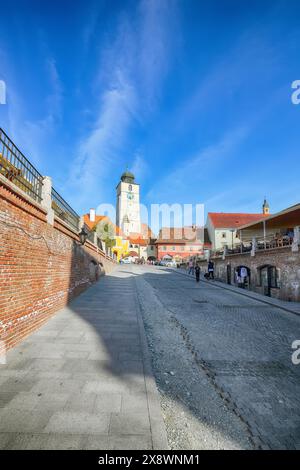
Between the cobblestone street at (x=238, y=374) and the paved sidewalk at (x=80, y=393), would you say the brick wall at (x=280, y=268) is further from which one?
the paved sidewalk at (x=80, y=393)

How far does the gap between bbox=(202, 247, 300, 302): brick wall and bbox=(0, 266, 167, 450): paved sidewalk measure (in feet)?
37.1

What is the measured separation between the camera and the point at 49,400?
3.47 meters

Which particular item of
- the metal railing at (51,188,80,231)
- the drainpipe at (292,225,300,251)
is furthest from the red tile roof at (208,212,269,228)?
the metal railing at (51,188,80,231)

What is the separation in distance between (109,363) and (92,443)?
2.06 metres

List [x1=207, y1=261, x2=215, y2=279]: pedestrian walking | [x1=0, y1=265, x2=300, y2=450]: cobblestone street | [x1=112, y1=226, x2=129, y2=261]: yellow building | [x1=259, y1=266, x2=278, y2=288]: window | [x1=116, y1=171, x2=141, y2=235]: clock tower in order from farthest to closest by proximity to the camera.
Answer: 1. [x1=116, y1=171, x2=141, y2=235]: clock tower
2. [x1=112, y1=226, x2=129, y2=261]: yellow building
3. [x1=207, y1=261, x2=215, y2=279]: pedestrian walking
4. [x1=259, y1=266, x2=278, y2=288]: window
5. [x1=0, y1=265, x2=300, y2=450]: cobblestone street

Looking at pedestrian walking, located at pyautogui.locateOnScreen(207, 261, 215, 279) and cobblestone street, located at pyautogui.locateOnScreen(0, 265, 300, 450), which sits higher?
pedestrian walking, located at pyautogui.locateOnScreen(207, 261, 215, 279)

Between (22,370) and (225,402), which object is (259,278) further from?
(22,370)

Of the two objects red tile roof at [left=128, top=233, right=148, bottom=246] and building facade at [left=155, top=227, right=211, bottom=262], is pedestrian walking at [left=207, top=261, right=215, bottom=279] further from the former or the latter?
red tile roof at [left=128, top=233, right=148, bottom=246]

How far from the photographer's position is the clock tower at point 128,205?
259 ft

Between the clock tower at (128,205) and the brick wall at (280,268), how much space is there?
59.9m

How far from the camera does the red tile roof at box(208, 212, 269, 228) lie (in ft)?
162

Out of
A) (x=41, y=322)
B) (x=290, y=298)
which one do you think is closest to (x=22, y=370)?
(x=41, y=322)

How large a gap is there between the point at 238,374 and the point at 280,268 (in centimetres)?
1259

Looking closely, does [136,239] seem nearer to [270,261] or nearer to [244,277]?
[244,277]
